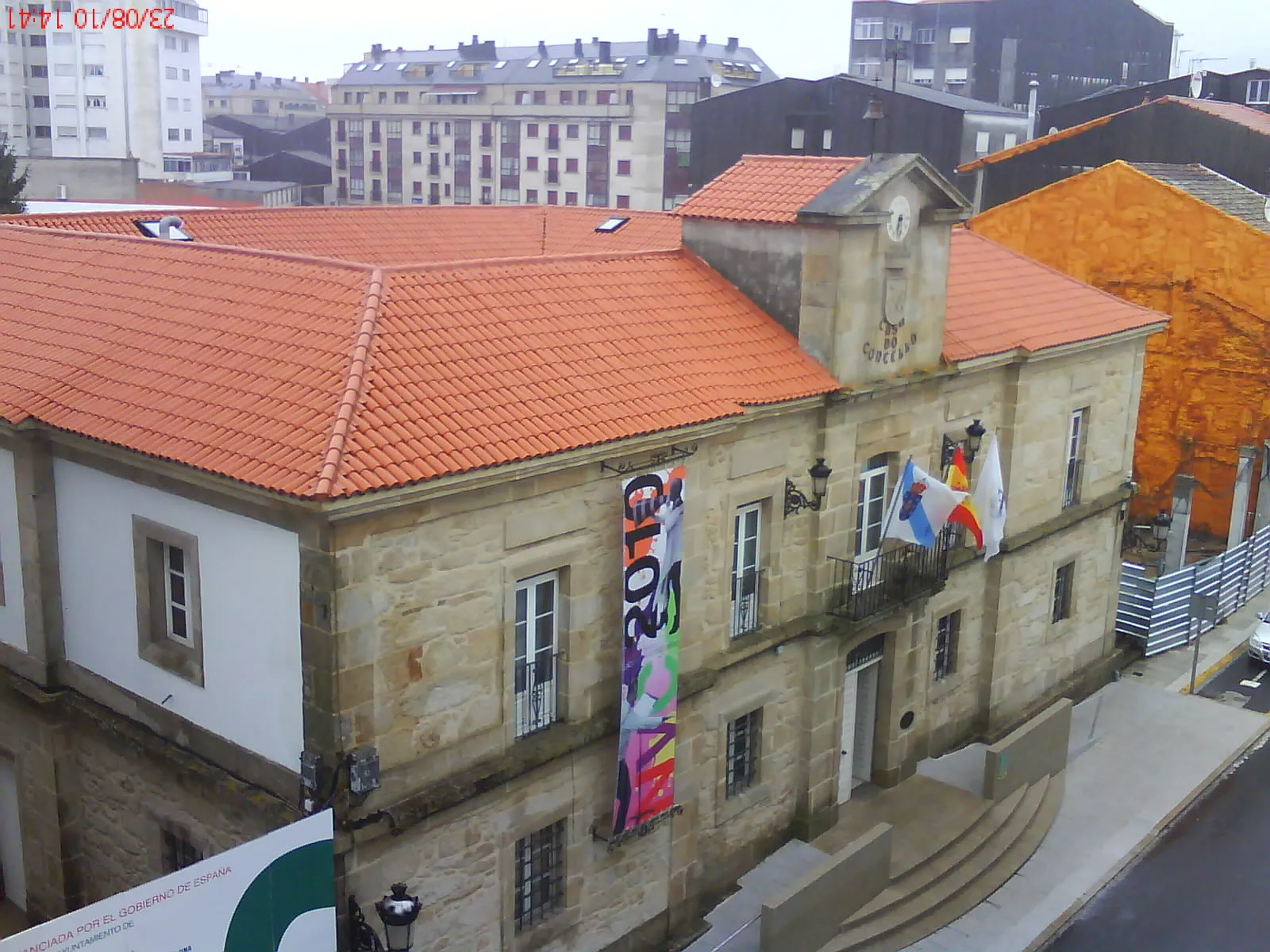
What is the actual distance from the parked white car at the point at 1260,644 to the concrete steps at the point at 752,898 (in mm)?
14562

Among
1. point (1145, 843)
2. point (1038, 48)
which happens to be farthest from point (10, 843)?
point (1038, 48)

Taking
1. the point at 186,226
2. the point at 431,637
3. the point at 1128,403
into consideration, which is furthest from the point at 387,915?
the point at 1128,403

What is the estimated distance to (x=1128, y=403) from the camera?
26.5m

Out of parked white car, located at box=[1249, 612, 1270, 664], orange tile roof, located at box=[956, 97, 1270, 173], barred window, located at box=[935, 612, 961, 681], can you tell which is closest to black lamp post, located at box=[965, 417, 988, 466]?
barred window, located at box=[935, 612, 961, 681]

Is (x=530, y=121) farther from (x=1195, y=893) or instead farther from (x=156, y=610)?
(x=156, y=610)

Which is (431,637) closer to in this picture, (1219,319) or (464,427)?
(464,427)

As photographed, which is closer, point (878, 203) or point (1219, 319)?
point (878, 203)

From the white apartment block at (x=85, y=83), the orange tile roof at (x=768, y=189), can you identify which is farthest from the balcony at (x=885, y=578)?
the white apartment block at (x=85, y=83)

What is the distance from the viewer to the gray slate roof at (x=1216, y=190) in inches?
1352

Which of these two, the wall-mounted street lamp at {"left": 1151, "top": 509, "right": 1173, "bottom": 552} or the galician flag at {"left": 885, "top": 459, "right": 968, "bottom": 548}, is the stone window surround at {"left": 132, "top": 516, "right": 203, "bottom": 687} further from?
the wall-mounted street lamp at {"left": 1151, "top": 509, "right": 1173, "bottom": 552}

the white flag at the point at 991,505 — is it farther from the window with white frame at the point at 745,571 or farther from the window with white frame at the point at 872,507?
the window with white frame at the point at 745,571

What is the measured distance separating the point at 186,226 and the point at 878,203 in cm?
1349

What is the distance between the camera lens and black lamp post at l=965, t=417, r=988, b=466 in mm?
21234

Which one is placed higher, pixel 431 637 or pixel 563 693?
pixel 431 637
